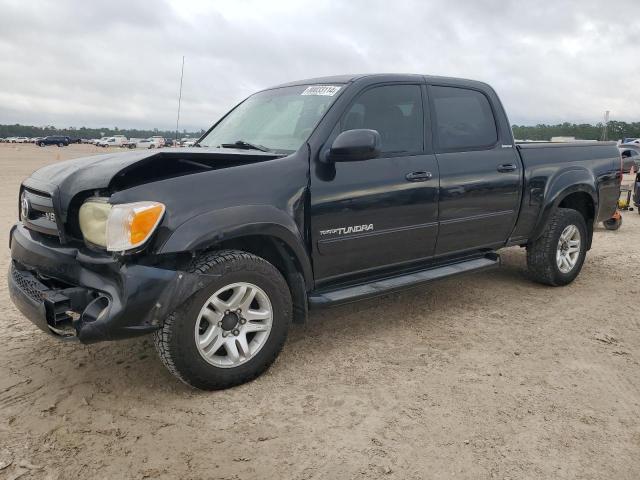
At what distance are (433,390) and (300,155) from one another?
5.48ft

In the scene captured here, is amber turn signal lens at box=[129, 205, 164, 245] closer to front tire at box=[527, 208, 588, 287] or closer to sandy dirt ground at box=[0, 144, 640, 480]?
sandy dirt ground at box=[0, 144, 640, 480]

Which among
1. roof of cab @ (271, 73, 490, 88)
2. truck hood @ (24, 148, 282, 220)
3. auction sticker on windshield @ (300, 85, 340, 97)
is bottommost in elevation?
truck hood @ (24, 148, 282, 220)

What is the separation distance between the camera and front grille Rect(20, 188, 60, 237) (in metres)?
3.12

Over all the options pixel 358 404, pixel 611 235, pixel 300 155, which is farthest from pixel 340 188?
pixel 611 235

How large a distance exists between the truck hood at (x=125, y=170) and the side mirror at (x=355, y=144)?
0.54 m

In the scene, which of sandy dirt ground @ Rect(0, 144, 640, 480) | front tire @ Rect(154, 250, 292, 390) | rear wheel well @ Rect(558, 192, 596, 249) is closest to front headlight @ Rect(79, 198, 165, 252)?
front tire @ Rect(154, 250, 292, 390)

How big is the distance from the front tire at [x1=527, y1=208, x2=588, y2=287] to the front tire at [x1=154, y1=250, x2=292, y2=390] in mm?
3042

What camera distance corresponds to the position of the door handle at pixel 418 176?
3.89m

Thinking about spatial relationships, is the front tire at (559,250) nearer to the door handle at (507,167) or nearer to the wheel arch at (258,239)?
the door handle at (507,167)

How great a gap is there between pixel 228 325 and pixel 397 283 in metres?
1.37

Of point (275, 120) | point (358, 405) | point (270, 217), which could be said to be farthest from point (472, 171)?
point (358, 405)

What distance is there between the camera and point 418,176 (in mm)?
3943

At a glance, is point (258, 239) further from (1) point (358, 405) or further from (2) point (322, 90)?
(2) point (322, 90)

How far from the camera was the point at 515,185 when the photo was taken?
15.5 ft
